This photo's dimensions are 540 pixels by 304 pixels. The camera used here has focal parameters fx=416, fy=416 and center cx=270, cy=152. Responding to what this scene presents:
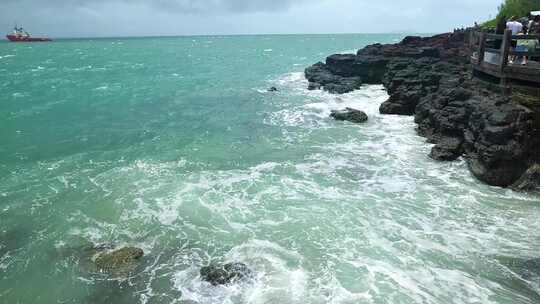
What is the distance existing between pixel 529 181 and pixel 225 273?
11766mm

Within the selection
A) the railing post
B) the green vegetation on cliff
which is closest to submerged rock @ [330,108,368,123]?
the railing post

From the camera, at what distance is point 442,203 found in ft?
48.0

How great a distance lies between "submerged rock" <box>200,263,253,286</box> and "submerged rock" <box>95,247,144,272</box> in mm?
2073

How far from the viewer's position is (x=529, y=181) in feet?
49.9

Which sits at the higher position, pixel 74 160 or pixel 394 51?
pixel 394 51

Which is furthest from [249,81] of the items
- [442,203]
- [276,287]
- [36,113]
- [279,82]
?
[276,287]

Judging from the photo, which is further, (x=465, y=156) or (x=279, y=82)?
(x=279, y=82)

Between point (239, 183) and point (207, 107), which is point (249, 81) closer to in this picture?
point (207, 107)

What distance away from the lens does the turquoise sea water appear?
1031 centimetres

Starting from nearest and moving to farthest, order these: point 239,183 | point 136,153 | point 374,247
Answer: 1. point 374,247
2. point 239,183
3. point 136,153

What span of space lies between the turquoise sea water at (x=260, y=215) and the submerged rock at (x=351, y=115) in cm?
94

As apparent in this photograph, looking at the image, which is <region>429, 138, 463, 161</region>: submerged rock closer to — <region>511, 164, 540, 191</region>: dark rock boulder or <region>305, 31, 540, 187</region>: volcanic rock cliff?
<region>305, 31, 540, 187</region>: volcanic rock cliff

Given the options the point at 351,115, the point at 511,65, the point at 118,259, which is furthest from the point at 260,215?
the point at 351,115

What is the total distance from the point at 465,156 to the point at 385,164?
3.54 meters
